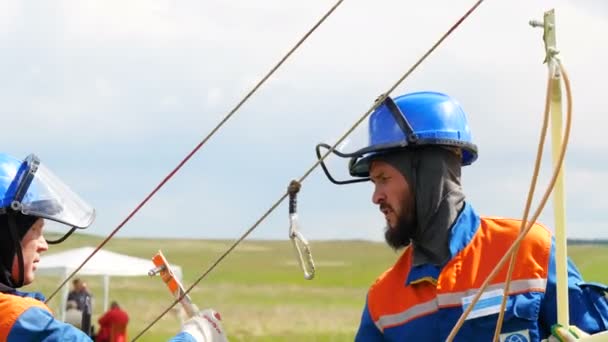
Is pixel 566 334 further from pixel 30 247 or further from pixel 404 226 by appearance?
pixel 30 247

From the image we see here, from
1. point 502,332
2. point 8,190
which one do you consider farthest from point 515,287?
point 8,190

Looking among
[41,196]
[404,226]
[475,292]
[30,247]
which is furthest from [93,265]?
[475,292]

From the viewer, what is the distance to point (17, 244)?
5.70 m

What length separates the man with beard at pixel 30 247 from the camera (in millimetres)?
5289

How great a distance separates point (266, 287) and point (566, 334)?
76.1 m

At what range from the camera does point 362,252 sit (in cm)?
12306

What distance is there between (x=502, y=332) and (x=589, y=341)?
86cm

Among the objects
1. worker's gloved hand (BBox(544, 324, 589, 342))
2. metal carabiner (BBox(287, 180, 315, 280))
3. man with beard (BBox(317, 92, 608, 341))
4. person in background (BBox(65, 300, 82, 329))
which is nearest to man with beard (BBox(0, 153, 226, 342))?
metal carabiner (BBox(287, 180, 315, 280))

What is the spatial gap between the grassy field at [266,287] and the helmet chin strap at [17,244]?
3.83 feet

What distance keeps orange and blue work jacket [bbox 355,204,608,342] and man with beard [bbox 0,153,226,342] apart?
0.97 meters

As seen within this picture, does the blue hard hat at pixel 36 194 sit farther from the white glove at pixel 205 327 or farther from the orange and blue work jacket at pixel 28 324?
the white glove at pixel 205 327

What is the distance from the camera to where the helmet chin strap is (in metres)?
5.66

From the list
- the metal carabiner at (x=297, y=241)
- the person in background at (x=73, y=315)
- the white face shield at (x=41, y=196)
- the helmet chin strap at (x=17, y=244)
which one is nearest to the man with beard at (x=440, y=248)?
the metal carabiner at (x=297, y=241)

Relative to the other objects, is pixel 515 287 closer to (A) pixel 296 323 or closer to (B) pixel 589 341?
(B) pixel 589 341
